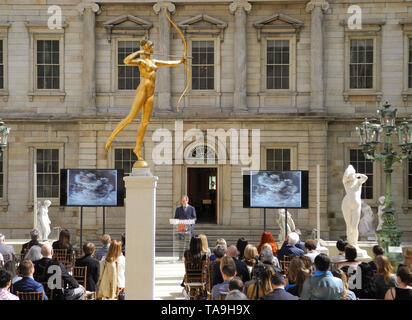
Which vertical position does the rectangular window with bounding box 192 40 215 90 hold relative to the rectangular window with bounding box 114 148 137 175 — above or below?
above

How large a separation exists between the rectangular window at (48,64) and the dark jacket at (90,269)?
598 inches

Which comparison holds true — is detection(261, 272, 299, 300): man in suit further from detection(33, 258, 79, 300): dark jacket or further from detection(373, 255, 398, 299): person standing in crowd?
detection(33, 258, 79, 300): dark jacket

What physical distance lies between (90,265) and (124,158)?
44.4ft

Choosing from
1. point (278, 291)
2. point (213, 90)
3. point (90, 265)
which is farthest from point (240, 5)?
point (278, 291)

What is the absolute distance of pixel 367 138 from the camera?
1454 centimetres

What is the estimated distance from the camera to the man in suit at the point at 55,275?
919 cm

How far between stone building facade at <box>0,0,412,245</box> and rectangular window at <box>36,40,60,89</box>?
1.7 inches

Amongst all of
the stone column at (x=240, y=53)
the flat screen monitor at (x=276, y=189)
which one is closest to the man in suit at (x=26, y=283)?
the flat screen monitor at (x=276, y=189)

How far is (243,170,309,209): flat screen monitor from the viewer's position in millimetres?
15344

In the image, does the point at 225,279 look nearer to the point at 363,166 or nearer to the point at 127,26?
the point at 363,166

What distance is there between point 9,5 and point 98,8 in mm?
3874

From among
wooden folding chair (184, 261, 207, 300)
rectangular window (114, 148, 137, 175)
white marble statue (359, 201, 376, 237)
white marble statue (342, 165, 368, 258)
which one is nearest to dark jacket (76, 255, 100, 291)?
wooden folding chair (184, 261, 207, 300)

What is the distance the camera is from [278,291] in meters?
6.71

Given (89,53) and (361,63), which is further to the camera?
(361,63)
